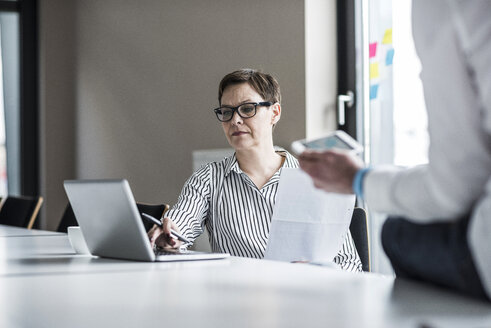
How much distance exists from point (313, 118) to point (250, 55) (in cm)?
70

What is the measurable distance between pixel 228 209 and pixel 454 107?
1.50 metres

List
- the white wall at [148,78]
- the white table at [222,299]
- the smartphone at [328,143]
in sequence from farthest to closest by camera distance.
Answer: the white wall at [148,78] → the smartphone at [328,143] → the white table at [222,299]

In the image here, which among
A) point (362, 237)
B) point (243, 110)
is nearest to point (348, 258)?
point (362, 237)

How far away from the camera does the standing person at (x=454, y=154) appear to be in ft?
3.09

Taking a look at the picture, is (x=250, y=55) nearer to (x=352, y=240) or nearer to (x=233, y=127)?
(x=233, y=127)

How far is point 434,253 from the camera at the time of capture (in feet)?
3.38

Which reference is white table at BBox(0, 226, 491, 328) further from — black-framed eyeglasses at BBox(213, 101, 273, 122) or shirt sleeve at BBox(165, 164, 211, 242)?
black-framed eyeglasses at BBox(213, 101, 273, 122)

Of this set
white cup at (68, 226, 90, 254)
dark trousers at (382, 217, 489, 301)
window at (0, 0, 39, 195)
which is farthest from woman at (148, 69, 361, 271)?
window at (0, 0, 39, 195)

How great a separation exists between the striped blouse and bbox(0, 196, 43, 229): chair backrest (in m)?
1.98

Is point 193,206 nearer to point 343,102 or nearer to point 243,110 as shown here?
point 243,110

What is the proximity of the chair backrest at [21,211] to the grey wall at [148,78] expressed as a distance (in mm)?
1183

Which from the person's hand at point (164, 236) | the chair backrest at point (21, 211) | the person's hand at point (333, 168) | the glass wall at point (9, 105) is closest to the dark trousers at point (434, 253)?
the person's hand at point (333, 168)

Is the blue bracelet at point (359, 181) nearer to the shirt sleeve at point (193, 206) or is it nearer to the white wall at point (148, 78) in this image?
the shirt sleeve at point (193, 206)

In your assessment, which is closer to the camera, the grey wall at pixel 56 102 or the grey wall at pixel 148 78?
the grey wall at pixel 148 78
